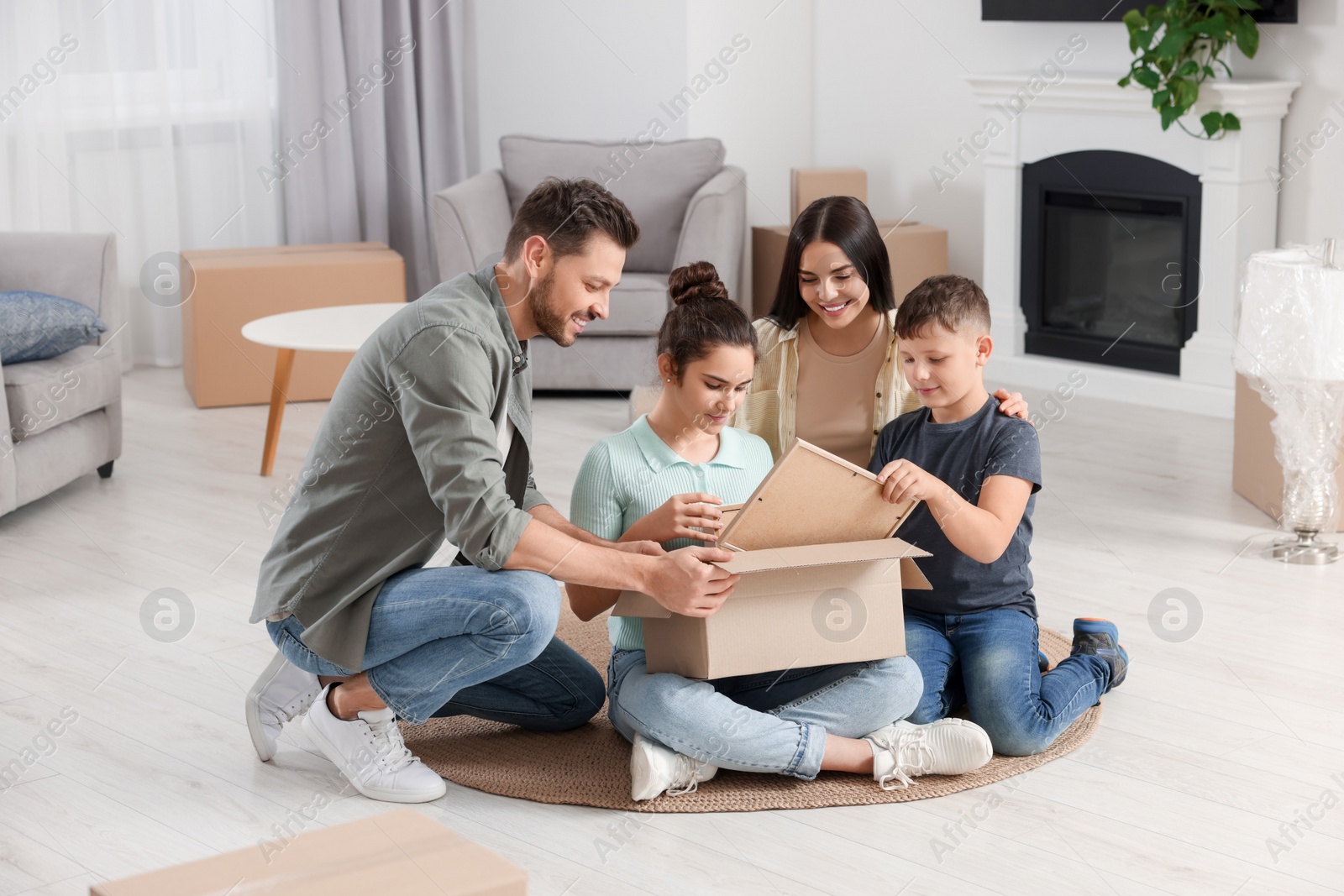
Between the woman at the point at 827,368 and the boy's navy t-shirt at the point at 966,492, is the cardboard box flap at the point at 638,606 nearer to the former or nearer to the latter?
the boy's navy t-shirt at the point at 966,492

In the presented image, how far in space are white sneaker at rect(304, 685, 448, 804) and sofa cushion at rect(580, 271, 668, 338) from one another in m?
2.41

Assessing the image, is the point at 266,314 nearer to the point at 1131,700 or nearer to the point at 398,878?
the point at 1131,700

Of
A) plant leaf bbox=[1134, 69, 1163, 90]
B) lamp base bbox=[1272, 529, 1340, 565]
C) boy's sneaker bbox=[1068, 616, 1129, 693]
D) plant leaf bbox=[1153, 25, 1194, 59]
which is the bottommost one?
lamp base bbox=[1272, 529, 1340, 565]

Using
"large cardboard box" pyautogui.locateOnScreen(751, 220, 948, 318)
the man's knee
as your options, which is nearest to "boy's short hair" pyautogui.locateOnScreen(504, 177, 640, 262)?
the man's knee

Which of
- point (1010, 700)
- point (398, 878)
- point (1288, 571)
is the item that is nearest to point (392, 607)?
point (398, 878)

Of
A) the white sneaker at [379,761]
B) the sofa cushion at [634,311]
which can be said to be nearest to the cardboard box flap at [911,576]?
the white sneaker at [379,761]

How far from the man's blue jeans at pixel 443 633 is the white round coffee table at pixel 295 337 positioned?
5.52ft

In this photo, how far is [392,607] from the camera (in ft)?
6.31

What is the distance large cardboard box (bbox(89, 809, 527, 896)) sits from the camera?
128cm

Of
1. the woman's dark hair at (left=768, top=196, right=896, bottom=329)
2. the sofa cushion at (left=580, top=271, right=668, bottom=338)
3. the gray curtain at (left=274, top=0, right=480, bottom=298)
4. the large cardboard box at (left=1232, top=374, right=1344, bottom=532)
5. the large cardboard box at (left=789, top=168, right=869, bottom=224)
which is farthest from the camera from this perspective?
the gray curtain at (left=274, top=0, right=480, bottom=298)

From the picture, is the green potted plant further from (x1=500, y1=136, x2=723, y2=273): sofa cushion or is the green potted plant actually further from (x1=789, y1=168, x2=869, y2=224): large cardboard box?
(x1=500, y1=136, x2=723, y2=273): sofa cushion

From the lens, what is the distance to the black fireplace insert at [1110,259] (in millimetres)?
4352

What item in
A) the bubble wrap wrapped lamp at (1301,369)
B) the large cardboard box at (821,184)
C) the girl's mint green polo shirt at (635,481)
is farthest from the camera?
the large cardboard box at (821,184)

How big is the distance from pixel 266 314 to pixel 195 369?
0.27m
